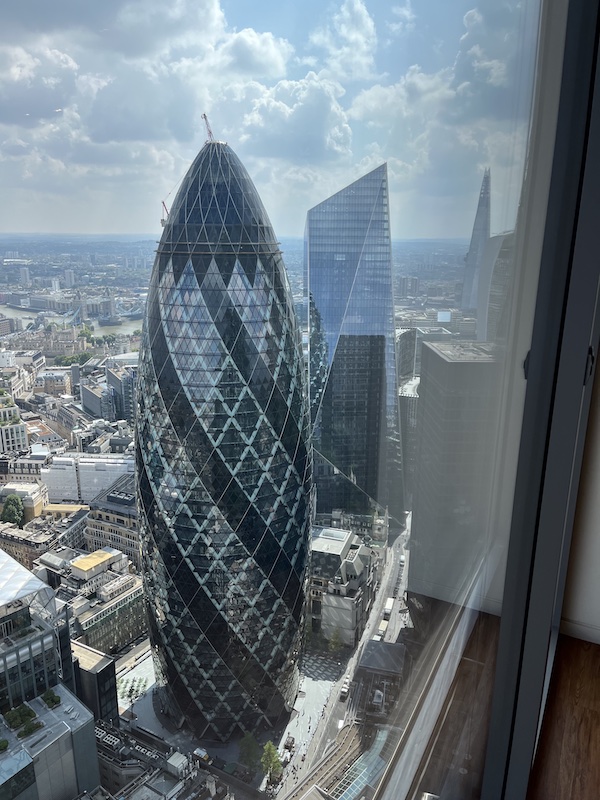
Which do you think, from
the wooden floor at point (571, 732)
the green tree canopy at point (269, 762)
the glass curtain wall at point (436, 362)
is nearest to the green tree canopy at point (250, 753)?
the green tree canopy at point (269, 762)

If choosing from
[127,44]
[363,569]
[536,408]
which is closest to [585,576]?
[536,408]

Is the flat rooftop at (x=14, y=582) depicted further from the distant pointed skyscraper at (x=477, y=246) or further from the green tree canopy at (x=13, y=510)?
the distant pointed skyscraper at (x=477, y=246)

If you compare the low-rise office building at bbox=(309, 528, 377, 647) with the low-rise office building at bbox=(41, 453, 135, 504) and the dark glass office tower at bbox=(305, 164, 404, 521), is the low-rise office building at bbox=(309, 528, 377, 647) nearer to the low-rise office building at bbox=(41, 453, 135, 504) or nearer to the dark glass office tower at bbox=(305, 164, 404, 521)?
the dark glass office tower at bbox=(305, 164, 404, 521)

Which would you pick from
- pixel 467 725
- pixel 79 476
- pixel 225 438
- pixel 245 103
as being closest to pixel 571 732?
pixel 467 725

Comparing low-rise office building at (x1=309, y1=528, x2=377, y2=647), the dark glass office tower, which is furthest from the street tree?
the dark glass office tower

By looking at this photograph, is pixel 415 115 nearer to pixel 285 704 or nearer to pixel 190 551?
pixel 285 704
